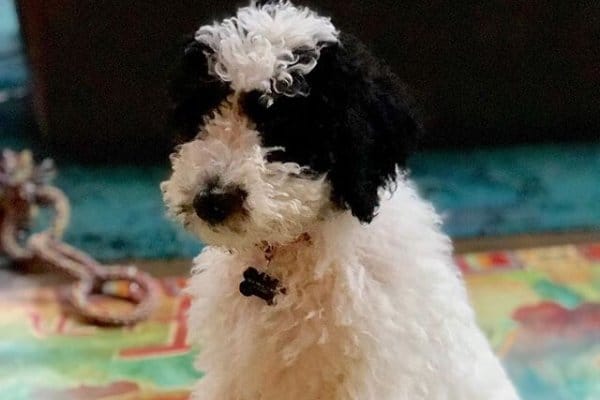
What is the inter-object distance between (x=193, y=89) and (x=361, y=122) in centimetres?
23

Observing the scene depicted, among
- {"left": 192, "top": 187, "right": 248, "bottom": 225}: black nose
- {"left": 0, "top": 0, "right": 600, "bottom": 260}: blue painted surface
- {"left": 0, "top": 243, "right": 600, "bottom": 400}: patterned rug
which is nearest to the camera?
{"left": 192, "top": 187, "right": 248, "bottom": 225}: black nose

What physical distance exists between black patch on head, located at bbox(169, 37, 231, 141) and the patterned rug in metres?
0.81

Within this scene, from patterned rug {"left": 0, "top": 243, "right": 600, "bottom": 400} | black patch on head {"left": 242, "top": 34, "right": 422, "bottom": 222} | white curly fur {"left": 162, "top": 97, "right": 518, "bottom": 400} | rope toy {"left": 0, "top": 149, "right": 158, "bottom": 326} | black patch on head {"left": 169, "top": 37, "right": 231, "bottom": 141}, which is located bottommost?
white curly fur {"left": 162, "top": 97, "right": 518, "bottom": 400}

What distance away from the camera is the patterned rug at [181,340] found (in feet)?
6.37

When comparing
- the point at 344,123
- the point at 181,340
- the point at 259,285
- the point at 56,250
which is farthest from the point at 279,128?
the point at 56,250

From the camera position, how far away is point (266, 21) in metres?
1.21

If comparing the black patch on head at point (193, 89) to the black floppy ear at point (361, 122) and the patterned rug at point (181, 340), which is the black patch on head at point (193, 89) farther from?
the patterned rug at point (181, 340)

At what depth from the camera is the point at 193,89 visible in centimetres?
124

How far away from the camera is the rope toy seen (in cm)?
217

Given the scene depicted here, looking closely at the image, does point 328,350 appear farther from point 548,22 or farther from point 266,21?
point 548,22

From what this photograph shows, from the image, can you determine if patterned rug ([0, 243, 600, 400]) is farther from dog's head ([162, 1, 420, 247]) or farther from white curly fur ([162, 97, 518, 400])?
dog's head ([162, 1, 420, 247])

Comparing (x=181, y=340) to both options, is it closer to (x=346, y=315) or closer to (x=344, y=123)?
(x=346, y=315)

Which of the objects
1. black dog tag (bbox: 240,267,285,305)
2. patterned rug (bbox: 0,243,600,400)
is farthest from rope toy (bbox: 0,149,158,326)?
black dog tag (bbox: 240,267,285,305)

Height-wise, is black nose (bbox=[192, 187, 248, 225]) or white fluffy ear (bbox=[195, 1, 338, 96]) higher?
white fluffy ear (bbox=[195, 1, 338, 96])
